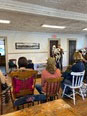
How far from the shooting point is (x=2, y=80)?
236 cm

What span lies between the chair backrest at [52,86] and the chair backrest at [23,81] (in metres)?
0.32

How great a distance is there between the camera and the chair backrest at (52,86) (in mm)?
2149

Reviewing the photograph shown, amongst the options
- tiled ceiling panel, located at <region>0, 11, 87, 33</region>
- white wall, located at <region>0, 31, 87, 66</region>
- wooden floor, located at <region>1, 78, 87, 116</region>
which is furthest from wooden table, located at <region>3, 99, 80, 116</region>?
white wall, located at <region>0, 31, 87, 66</region>

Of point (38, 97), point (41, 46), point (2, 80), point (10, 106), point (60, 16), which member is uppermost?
point (60, 16)

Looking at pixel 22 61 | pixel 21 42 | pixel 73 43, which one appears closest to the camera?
pixel 22 61

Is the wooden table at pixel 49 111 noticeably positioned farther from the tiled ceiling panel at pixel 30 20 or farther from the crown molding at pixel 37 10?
the tiled ceiling panel at pixel 30 20

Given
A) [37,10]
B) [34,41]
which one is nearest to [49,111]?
[37,10]

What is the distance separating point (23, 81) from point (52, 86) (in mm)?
565

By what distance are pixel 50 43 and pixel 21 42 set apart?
213 cm

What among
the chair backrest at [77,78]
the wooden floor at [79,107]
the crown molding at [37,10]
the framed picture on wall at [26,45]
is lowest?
the wooden floor at [79,107]

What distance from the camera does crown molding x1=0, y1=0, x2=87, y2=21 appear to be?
284 centimetres

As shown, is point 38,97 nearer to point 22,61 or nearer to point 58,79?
point 58,79

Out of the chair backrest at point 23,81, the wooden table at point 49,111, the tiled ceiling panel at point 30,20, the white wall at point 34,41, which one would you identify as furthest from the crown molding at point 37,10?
the white wall at point 34,41


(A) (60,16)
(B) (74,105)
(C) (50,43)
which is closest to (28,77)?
(B) (74,105)
